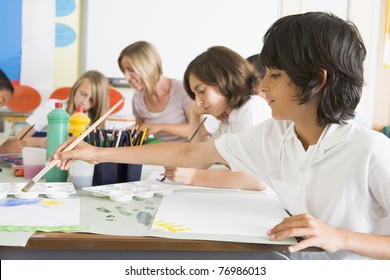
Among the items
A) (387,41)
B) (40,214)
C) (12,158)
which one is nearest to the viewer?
(40,214)

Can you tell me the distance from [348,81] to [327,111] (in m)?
0.07

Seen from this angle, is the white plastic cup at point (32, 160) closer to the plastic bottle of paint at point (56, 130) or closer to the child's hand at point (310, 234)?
the plastic bottle of paint at point (56, 130)

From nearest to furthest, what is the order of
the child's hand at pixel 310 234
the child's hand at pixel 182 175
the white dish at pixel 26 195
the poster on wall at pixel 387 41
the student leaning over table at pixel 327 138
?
the child's hand at pixel 310 234
the student leaning over table at pixel 327 138
the white dish at pixel 26 195
the child's hand at pixel 182 175
the poster on wall at pixel 387 41

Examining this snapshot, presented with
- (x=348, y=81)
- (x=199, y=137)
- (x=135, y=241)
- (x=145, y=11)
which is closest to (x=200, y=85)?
(x=199, y=137)

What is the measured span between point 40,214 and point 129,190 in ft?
0.84

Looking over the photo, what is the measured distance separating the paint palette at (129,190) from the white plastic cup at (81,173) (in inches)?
2.3

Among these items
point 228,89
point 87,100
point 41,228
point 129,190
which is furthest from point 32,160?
point 87,100

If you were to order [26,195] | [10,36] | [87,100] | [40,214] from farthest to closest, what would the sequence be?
1. [10,36]
2. [87,100]
3. [26,195]
4. [40,214]

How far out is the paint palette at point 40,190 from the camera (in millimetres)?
1007

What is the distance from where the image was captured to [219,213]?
941mm

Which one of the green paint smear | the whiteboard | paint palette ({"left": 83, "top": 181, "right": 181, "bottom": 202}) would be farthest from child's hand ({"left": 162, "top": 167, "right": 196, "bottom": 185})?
the whiteboard

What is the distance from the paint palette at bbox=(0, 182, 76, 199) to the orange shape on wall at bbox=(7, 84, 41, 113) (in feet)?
6.82

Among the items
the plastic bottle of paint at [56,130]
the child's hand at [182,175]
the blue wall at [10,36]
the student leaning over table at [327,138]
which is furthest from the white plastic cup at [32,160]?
the blue wall at [10,36]

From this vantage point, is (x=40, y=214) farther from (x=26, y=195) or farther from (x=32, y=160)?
(x=32, y=160)
